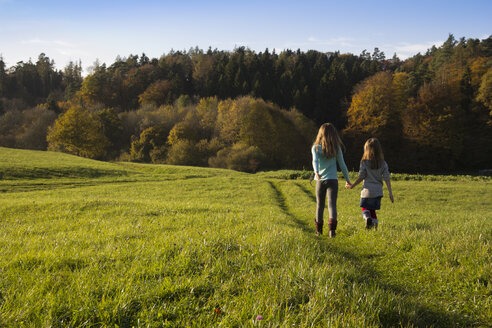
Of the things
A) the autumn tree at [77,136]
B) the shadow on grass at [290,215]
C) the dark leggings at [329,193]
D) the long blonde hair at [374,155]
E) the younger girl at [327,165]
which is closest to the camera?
the dark leggings at [329,193]

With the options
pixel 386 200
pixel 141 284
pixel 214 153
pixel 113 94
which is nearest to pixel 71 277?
pixel 141 284

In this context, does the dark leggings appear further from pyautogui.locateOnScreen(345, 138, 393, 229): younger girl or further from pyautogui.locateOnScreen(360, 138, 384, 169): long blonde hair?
pyautogui.locateOnScreen(360, 138, 384, 169): long blonde hair

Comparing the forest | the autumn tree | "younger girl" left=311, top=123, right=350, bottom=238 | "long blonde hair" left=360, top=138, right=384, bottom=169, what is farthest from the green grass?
the autumn tree

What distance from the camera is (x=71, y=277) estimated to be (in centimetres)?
368

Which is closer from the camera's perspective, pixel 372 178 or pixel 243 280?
pixel 243 280

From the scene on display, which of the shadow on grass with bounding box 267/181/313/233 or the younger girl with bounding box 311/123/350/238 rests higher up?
the younger girl with bounding box 311/123/350/238

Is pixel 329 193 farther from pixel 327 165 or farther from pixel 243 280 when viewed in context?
pixel 243 280

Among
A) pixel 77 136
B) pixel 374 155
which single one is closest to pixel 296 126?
pixel 77 136

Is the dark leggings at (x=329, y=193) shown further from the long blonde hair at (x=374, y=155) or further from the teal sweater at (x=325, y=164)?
the long blonde hair at (x=374, y=155)

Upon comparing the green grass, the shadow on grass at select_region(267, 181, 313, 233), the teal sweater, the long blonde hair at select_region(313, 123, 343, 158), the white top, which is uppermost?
the long blonde hair at select_region(313, 123, 343, 158)

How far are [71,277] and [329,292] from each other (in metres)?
3.29

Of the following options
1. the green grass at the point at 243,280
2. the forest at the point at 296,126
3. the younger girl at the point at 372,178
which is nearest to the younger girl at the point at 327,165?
the green grass at the point at 243,280

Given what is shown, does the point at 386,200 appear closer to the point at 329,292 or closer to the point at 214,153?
the point at 329,292

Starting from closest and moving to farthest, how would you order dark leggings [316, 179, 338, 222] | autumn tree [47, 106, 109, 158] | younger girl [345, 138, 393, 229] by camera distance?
dark leggings [316, 179, 338, 222]
younger girl [345, 138, 393, 229]
autumn tree [47, 106, 109, 158]
